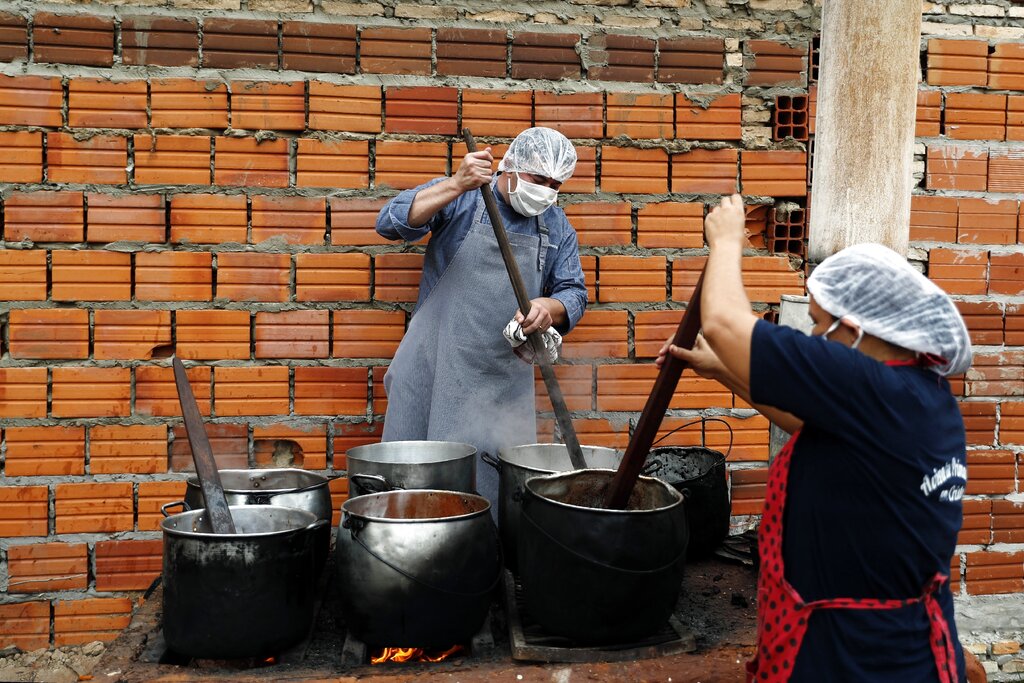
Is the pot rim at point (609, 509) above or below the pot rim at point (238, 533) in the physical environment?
above

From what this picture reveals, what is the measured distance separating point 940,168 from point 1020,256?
2.02 ft

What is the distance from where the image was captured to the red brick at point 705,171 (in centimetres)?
419

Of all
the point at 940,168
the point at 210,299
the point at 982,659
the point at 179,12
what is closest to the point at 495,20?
the point at 179,12

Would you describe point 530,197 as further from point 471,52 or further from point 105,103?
point 105,103

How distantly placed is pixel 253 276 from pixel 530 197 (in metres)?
1.30

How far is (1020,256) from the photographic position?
4.38 m

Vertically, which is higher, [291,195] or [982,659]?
[291,195]

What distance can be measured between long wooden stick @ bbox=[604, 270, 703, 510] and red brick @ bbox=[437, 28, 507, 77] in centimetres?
201

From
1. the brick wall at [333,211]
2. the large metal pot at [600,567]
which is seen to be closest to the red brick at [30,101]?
the brick wall at [333,211]

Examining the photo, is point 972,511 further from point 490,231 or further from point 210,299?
point 210,299

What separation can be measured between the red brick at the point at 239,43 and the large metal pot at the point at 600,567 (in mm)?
2401

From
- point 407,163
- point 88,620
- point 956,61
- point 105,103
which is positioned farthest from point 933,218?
point 88,620

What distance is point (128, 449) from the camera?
12.7 ft

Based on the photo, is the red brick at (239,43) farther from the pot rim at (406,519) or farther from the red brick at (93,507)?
the pot rim at (406,519)
